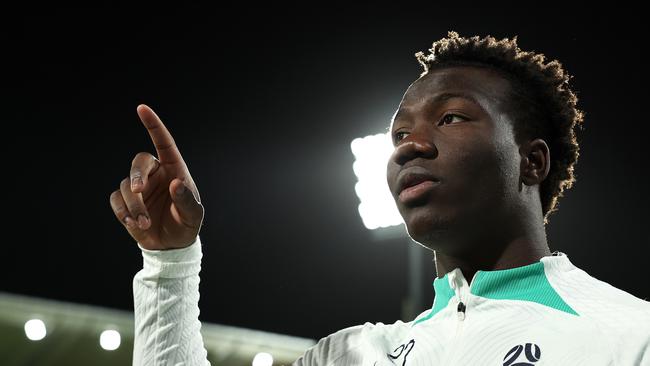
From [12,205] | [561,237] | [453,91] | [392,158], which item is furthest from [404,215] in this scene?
[12,205]

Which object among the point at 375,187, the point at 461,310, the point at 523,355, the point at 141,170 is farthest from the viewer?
the point at 375,187

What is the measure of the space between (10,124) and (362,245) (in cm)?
466

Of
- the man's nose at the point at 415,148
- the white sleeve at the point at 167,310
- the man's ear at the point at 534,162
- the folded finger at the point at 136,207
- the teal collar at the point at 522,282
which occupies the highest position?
the man's ear at the point at 534,162

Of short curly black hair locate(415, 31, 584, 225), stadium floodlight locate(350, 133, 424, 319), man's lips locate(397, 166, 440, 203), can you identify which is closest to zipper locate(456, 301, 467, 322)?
man's lips locate(397, 166, 440, 203)

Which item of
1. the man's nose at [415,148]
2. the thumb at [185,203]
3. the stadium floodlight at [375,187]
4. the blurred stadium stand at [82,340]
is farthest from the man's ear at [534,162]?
the blurred stadium stand at [82,340]

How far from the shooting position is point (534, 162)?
2318 millimetres

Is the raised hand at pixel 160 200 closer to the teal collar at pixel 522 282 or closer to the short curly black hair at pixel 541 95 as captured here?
the teal collar at pixel 522 282

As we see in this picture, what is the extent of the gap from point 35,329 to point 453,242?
619 centimetres

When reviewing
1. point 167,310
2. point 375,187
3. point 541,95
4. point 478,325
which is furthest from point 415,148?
point 375,187

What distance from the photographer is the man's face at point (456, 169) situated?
2074 millimetres

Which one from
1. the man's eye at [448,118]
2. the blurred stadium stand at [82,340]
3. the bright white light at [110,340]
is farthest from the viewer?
the bright white light at [110,340]

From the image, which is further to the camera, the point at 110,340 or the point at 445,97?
the point at 110,340

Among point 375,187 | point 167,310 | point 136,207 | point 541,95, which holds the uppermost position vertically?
point 375,187

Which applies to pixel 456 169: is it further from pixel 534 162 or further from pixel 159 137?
pixel 159 137
